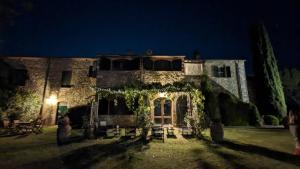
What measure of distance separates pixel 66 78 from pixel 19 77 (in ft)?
14.8

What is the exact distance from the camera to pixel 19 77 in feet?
58.5

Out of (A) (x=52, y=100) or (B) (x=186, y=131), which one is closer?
(B) (x=186, y=131)

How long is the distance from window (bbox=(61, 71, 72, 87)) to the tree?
67.9 ft

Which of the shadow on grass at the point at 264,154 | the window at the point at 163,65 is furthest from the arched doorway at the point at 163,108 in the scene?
the shadow on grass at the point at 264,154

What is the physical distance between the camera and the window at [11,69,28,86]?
57.8ft

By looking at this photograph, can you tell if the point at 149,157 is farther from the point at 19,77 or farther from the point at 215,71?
the point at 19,77

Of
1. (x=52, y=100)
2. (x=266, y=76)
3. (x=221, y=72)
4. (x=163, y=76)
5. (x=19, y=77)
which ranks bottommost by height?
(x=52, y=100)

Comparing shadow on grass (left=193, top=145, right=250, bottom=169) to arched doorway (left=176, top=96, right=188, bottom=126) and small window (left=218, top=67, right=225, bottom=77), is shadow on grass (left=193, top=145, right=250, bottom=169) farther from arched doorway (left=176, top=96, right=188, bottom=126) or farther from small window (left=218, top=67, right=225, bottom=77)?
small window (left=218, top=67, right=225, bottom=77)

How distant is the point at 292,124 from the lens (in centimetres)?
675

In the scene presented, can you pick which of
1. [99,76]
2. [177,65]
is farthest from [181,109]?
[99,76]

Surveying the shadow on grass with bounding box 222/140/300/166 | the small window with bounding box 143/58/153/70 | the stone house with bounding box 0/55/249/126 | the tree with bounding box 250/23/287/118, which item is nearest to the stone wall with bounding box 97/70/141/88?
the stone house with bounding box 0/55/249/126

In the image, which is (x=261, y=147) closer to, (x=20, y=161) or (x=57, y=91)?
(x=20, y=161)

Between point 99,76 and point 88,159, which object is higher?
point 99,76

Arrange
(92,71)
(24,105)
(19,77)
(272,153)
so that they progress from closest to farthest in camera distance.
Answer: (272,153) < (24,105) < (19,77) < (92,71)
